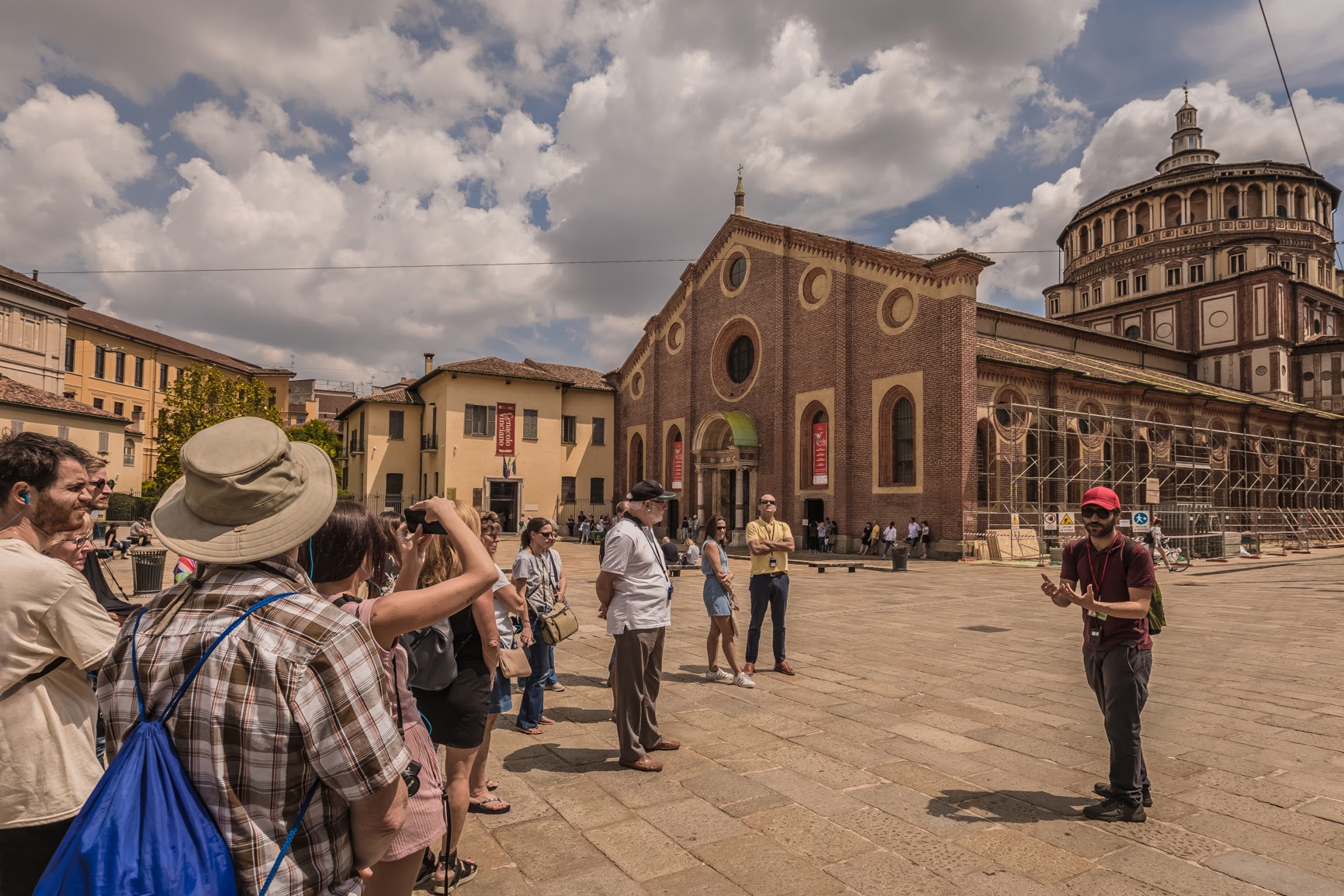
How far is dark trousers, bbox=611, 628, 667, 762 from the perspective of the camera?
501 cm

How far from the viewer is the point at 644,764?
4.95m

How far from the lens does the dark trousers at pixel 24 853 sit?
2.22 m

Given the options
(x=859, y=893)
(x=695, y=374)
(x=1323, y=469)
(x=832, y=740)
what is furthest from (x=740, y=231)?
(x=1323, y=469)

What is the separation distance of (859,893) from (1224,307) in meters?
50.6

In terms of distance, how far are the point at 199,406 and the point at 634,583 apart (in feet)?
94.1

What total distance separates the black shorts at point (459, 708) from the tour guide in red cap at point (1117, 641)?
3100mm

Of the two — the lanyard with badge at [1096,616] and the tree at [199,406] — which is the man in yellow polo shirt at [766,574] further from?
the tree at [199,406]

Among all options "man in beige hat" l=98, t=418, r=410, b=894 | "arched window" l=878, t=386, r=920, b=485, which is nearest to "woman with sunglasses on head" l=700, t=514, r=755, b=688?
"man in beige hat" l=98, t=418, r=410, b=894

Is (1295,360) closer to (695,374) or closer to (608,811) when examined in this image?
(695,374)

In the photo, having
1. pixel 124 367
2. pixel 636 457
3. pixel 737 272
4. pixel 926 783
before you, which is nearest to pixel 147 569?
pixel 926 783

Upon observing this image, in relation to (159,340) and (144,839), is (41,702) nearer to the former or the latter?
(144,839)

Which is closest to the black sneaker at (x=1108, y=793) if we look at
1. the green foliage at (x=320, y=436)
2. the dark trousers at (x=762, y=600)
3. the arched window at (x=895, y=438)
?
the dark trousers at (x=762, y=600)

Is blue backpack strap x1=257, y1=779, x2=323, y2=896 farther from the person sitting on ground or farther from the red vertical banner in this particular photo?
the red vertical banner

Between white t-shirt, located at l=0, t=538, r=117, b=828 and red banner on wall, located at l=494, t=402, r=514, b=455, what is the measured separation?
35.2 metres
